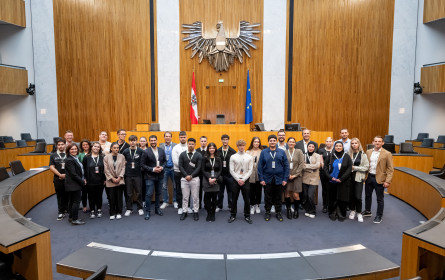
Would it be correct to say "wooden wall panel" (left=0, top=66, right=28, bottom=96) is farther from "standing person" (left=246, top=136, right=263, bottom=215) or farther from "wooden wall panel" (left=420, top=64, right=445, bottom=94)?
"wooden wall panel" (left=420, top=64, right=445, bottom=94)

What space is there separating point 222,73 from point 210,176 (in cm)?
709

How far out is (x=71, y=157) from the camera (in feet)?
14.3

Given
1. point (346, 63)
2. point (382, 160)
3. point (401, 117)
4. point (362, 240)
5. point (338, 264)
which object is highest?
point (346, 63)

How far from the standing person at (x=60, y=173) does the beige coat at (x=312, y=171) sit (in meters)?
4.06

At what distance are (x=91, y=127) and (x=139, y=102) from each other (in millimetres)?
2216

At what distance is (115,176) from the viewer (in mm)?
4582

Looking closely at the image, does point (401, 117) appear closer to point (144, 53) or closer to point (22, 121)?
point (144, 53)

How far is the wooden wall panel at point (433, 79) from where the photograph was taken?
971 centimetres

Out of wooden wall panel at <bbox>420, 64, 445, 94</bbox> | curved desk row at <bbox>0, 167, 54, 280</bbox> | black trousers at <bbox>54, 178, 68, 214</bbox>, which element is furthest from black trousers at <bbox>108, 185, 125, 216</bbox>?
wooden wall panel at <bbox>420, 64, 445, 94</bbox>

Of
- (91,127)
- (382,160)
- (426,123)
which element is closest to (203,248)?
(382,160)

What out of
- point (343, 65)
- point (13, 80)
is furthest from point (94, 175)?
point (343, 65)

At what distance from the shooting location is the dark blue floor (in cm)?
358

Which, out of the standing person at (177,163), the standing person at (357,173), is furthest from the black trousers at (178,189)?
the standing person at (357,173)

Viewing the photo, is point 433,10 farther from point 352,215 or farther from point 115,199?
point 115,199
